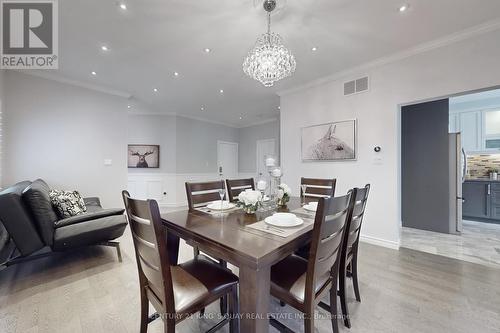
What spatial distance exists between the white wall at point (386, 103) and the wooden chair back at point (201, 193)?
217 cm

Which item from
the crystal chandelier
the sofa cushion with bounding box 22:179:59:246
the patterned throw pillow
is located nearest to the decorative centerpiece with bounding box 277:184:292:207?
the crystal chandelier

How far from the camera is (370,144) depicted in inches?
120

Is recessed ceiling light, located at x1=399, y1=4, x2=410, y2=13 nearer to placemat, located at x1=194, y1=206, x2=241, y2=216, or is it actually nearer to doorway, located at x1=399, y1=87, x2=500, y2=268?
doorway, located at x1=399, y1=87, x2=500, y2=268

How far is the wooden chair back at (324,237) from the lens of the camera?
3.27 ft

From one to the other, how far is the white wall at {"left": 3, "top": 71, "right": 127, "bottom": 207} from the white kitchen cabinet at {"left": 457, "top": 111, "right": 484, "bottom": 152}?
24.7ft

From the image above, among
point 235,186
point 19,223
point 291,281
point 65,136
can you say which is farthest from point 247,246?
point 65,136

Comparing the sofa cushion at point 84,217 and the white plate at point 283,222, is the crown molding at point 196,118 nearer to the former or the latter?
the sofa cushion at point 84,217

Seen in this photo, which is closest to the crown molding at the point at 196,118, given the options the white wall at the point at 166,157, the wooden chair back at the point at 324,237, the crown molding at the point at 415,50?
the white wall at the point at 166,157

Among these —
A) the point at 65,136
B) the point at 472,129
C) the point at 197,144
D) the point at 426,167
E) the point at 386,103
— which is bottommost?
the point at 426,167

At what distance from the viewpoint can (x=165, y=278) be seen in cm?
98

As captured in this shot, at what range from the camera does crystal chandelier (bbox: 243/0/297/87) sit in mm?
2018

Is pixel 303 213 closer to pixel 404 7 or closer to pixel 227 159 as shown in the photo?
pixel 404 7

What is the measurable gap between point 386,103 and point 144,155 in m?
5.86

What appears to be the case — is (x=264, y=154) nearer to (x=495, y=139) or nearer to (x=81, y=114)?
(x=81, y=114)
